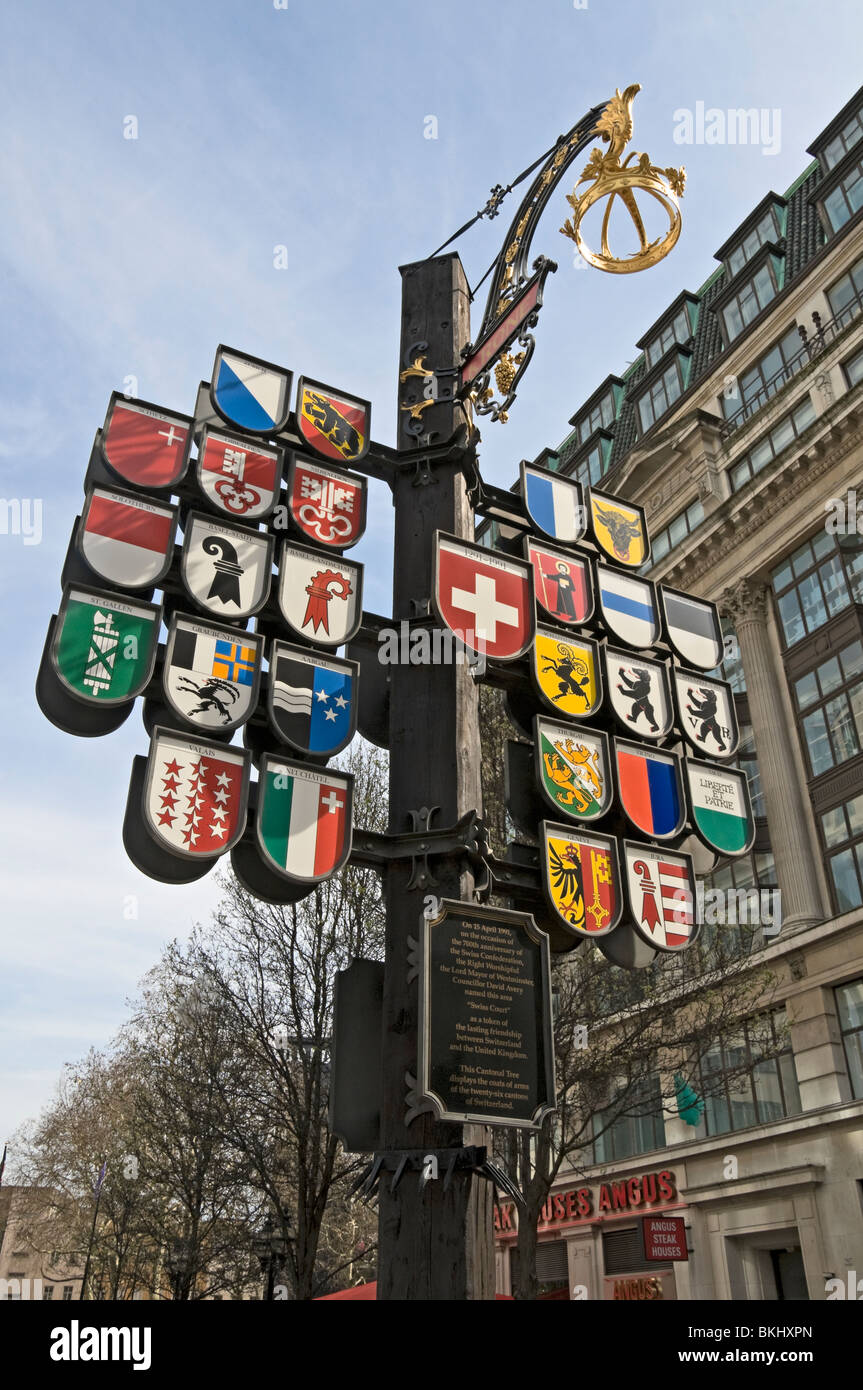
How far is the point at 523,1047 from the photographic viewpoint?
6.16m

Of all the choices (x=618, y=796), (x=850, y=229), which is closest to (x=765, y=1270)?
(x=618, y=796)

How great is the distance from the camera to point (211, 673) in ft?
21.4

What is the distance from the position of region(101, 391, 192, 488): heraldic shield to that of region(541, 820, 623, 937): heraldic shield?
3.80 metres

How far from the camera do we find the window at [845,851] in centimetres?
2739

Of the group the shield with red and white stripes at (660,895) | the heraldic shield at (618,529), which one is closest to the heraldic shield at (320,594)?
the shield with red and white stripes at (660,895)

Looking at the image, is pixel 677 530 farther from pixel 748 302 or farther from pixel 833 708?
pixel 833 708

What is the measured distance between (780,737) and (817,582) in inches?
199

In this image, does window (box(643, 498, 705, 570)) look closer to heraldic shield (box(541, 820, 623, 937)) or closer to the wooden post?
the wooden post

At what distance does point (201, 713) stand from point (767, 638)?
2986cm

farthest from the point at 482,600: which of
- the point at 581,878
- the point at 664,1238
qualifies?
the point at 664,1238

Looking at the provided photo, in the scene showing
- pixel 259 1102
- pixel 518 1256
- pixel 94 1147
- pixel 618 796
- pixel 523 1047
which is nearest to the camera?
pixel 523 1047

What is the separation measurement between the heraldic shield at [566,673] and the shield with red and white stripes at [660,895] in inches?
46.5

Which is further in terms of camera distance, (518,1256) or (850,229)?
(850,229)
